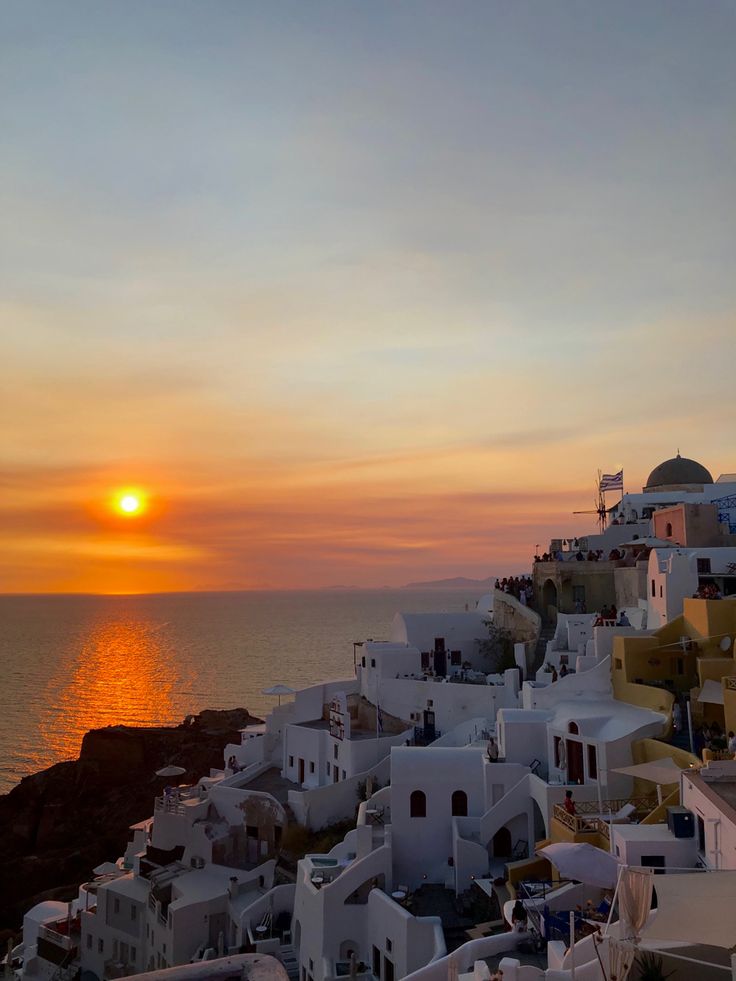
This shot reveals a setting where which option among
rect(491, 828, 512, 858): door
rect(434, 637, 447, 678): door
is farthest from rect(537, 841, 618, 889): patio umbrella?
rect(434, 637, 447, 678): door

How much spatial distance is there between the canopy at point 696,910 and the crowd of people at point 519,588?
3625 centimetres

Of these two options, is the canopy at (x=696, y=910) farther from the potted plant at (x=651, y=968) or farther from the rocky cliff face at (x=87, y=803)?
the rocky cliff face at (x=87, y=803)

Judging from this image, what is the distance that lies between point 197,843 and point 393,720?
11.9 meters

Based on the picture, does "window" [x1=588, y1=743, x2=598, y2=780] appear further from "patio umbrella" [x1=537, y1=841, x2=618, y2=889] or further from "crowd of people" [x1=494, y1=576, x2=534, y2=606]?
"crowd of people" [x1=494, y1=576, x2=534, y2=606]

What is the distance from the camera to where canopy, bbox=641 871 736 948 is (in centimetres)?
1180

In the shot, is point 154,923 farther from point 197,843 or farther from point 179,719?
point 179,719

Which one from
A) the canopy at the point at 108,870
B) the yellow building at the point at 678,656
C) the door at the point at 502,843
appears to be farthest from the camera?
the canopy at the point at 108,870

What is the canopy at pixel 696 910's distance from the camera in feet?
38.7

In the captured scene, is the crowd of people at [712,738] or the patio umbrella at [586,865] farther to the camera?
the crowd of people at [712,738]

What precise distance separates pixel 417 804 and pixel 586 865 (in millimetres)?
13060

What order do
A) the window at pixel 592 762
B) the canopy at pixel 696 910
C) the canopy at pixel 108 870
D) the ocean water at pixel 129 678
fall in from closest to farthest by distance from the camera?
the canopy at pixel 696 910
the window at pixel 592 762
the canopy at pixel 108 870
the ocean water at pixel 129 678

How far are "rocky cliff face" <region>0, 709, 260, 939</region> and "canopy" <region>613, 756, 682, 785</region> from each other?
37.1 meters

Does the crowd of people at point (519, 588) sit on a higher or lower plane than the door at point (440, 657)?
higher

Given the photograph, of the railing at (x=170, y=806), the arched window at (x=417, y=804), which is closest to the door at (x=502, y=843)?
the arched window at (x=417, y=804)
